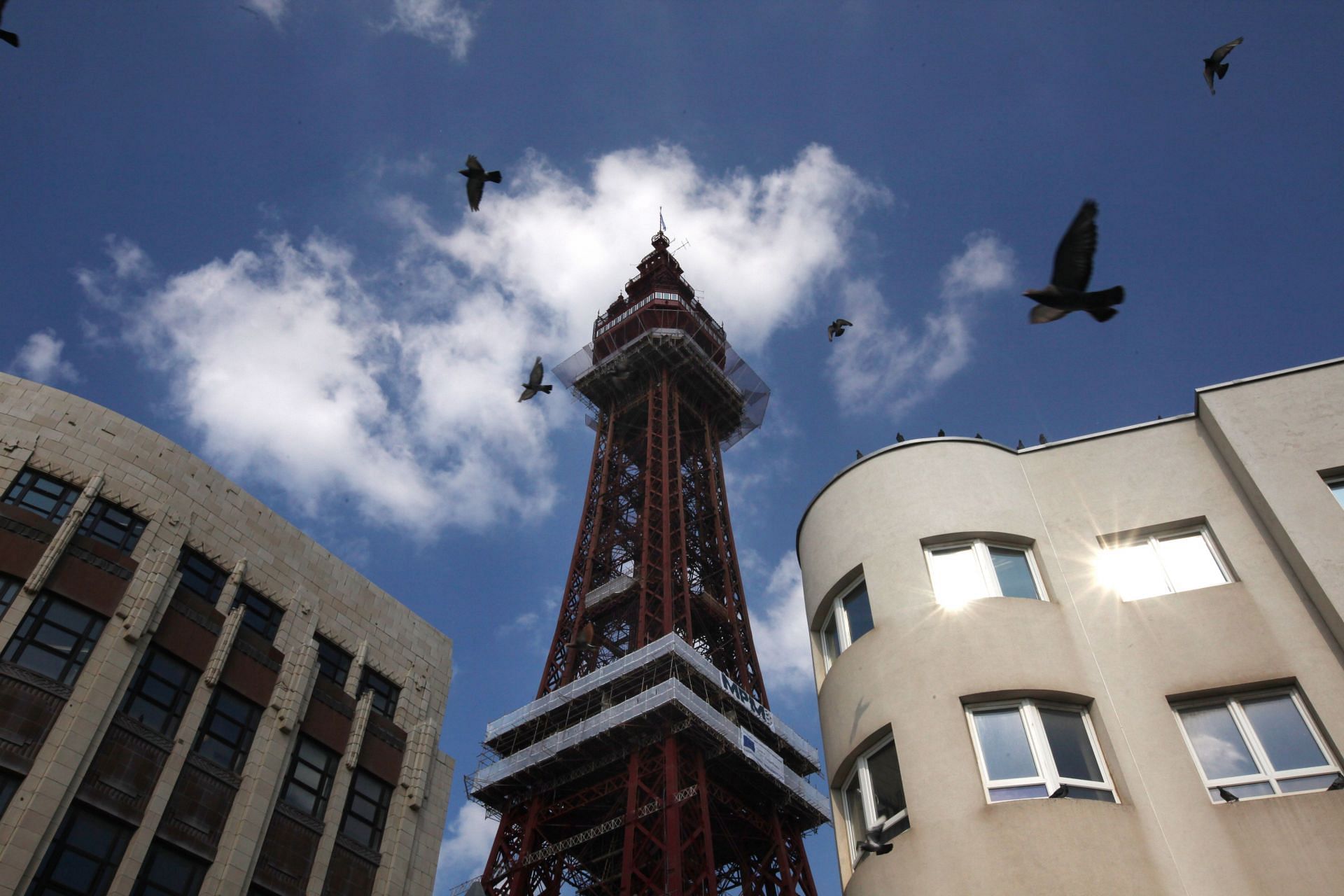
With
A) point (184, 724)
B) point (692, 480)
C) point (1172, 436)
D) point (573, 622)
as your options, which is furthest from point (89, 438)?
point (692, 480)

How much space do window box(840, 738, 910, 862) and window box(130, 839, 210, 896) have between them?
15.6m

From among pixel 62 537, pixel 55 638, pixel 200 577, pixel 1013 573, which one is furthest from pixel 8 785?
pixel 1013 573

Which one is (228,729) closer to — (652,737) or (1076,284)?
(1076,284)

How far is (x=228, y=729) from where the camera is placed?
2414cm

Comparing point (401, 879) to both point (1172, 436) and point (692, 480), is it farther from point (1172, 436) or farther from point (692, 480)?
point (692, 480)

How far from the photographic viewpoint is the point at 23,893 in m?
18.3

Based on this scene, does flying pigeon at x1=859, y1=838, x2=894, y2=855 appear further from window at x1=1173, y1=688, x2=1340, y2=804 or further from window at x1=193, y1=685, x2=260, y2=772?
window at x1=193, y1=685, x2=260, y2=772

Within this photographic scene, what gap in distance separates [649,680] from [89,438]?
33434 mm

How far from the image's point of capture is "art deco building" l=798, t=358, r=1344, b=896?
11.1 meters

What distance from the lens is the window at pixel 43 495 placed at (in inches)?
914

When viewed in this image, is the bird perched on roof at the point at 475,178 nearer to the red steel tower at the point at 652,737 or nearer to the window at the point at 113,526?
the window at the point at 113,526

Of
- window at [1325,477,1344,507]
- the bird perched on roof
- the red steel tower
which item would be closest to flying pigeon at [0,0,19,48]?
the bird perched on roof

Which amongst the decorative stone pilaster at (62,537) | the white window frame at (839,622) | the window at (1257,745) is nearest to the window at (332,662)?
the decorative stone pilaster at (62,537)

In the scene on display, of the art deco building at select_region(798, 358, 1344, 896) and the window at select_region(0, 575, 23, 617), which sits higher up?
the window at select_region(0, 575, 23, 617)
